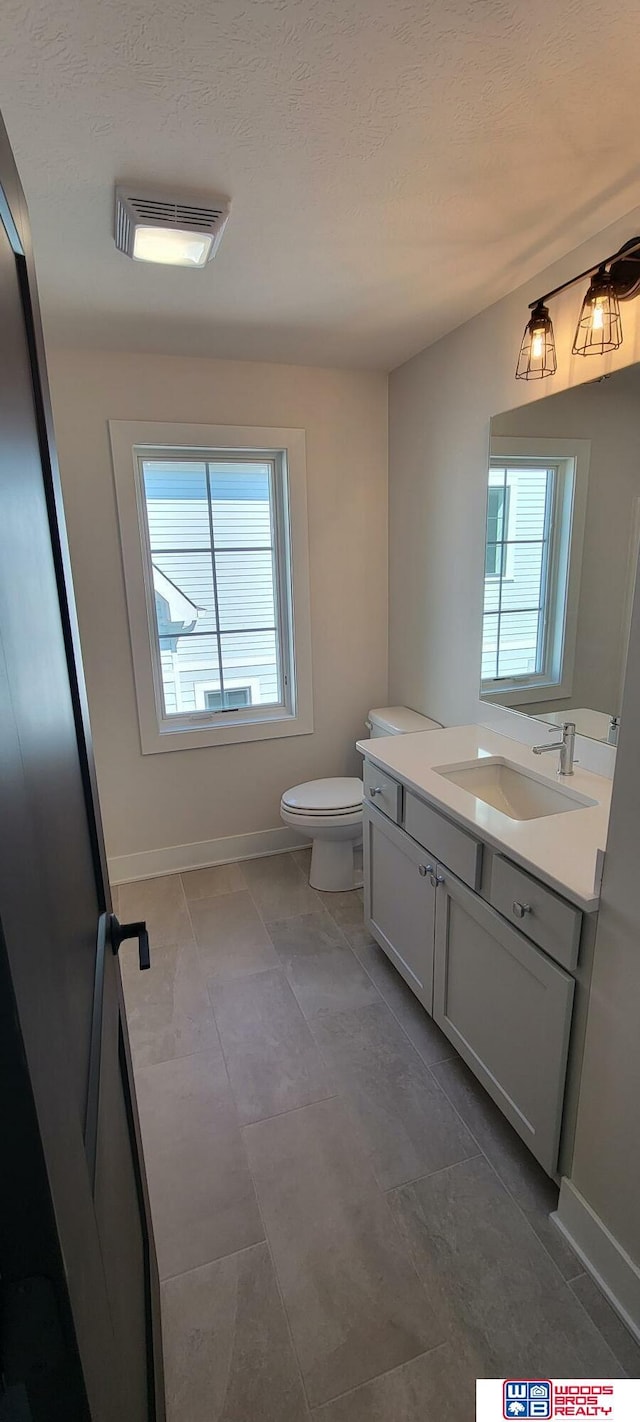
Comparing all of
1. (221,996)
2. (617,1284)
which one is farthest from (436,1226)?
(221,996)

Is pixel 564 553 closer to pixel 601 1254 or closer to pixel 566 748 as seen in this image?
pixel 566 748

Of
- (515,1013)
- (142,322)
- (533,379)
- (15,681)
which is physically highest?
(142,322)

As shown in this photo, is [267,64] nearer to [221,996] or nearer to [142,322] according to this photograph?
[142,322]

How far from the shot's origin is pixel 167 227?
151 centimetres

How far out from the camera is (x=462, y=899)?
162 cm

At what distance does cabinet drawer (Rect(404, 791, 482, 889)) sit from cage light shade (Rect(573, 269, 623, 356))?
1.34 metres

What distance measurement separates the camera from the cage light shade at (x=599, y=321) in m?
1.49

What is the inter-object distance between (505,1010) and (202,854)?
191 centimetres

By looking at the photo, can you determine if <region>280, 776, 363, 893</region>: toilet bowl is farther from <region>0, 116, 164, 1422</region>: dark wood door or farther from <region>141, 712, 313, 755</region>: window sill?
<region>0, 116, 164, 1422</region>: dark wood door

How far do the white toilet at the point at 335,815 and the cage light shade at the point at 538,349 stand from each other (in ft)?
4.67

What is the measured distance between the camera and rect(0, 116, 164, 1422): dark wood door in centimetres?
41

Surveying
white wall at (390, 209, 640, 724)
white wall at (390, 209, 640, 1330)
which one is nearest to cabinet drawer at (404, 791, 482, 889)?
white wall at (390, 209, 640, 1330)

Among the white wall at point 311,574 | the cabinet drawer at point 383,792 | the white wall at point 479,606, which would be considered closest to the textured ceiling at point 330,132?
the white wall at point 479,606

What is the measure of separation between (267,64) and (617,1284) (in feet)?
7.99
